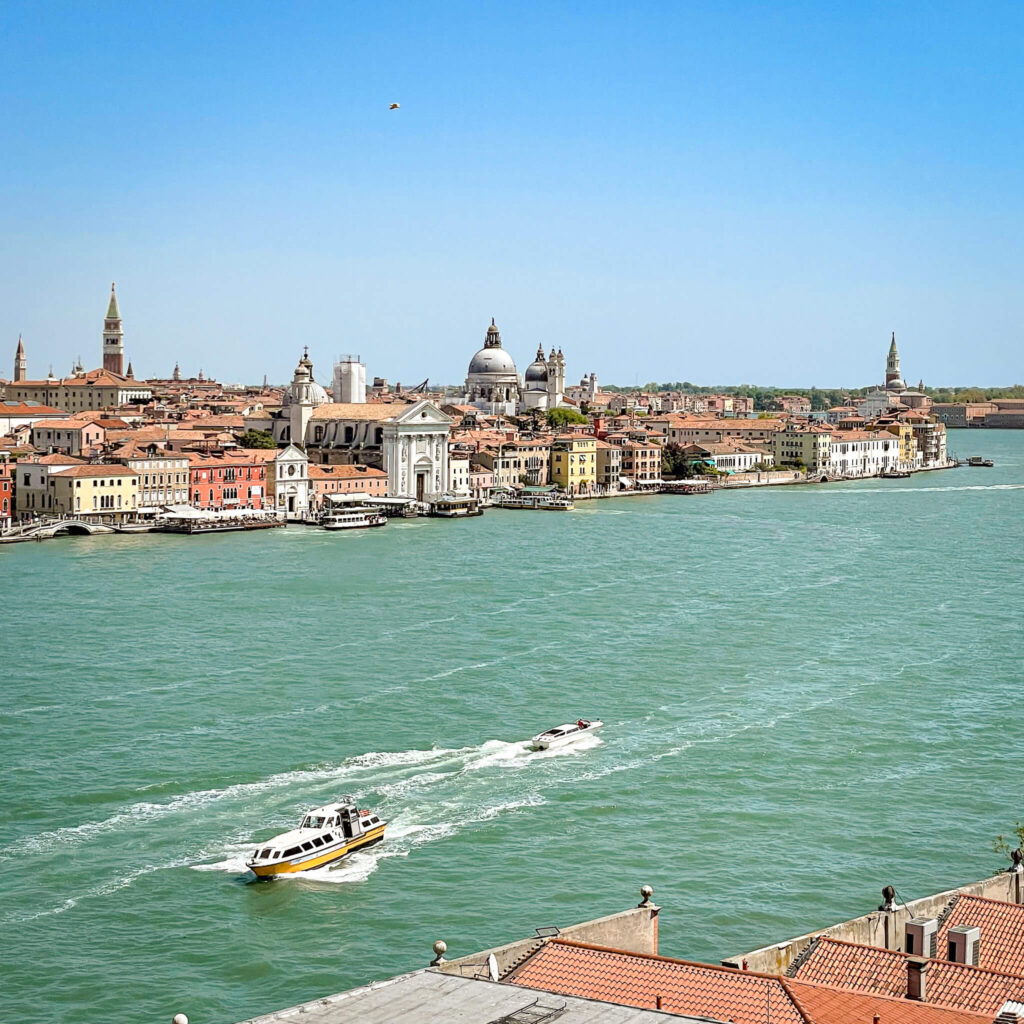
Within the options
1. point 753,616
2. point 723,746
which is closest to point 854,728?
point 723,746

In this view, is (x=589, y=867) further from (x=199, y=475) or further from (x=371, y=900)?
(x=199, y=475)

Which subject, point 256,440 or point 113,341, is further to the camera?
point 113,341

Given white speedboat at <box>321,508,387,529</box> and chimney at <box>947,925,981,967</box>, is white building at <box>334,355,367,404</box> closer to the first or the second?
white speedboat at <box>321,508,387,529</box>

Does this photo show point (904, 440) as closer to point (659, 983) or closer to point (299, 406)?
point (299, 406)

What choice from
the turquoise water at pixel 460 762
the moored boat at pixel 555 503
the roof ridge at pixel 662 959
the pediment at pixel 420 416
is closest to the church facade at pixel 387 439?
the pediment at pixel 420 416

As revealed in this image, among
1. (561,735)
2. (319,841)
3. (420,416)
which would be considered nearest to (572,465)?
(420,416)

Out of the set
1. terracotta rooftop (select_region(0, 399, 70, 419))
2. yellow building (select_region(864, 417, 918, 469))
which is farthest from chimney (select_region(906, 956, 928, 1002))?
yellow building (select_region(864, 417, 918, 469))
